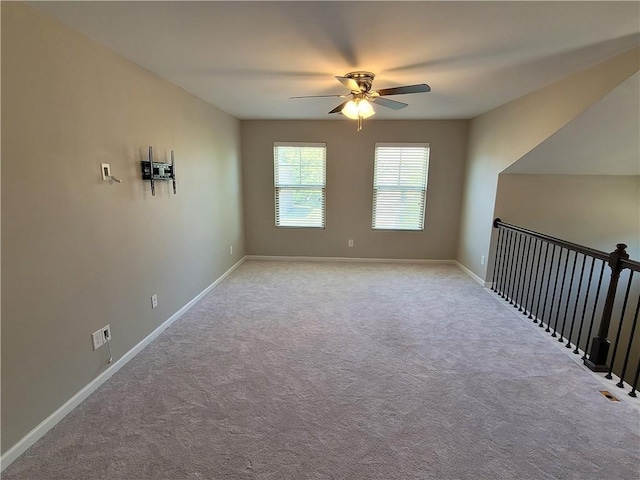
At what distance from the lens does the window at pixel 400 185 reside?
507cm

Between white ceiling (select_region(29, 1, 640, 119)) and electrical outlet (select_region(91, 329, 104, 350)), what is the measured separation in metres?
1.97

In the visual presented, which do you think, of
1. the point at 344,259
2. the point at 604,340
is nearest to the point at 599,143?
the point at 604,340

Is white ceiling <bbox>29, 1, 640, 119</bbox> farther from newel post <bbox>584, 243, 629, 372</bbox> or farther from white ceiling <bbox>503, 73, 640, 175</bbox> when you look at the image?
newel post <bbox>584, 243, 629, 372</bbox>

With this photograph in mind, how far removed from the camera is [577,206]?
13.4 ft

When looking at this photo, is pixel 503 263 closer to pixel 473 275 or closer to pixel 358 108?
pixel 473 275

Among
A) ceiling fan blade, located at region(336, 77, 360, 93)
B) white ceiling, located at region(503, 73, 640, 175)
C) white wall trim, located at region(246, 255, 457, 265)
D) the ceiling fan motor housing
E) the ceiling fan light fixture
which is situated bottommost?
white wall trim, located at region(246, 255, 457, 265)

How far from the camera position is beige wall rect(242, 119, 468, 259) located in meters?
4.99

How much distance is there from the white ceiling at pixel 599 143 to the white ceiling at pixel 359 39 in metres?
0.41

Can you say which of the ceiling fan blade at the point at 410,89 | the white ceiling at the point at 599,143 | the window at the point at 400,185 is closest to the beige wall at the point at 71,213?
the ceiling fan blade at the point at 410,89

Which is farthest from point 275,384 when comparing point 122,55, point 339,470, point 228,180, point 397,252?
point 397,252

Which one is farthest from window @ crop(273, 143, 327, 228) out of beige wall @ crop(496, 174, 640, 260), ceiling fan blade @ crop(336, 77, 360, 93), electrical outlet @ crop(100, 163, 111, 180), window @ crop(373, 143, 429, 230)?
electrical outlet @ crop(100, 163, 111, 180)

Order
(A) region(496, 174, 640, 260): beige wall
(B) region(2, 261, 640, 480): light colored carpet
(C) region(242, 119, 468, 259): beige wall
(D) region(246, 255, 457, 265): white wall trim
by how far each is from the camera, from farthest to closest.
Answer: (D) region(246, 255, 457, 265): white wall trim → (C) region(242, 119, 468, 259): beige wall → (A) region(496, 174, 640, 260): beige wall → (B) region(2, 261, 640, 480): light colored carpet

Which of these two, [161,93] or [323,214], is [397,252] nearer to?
[323,214]

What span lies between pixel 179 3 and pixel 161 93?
1.48m
